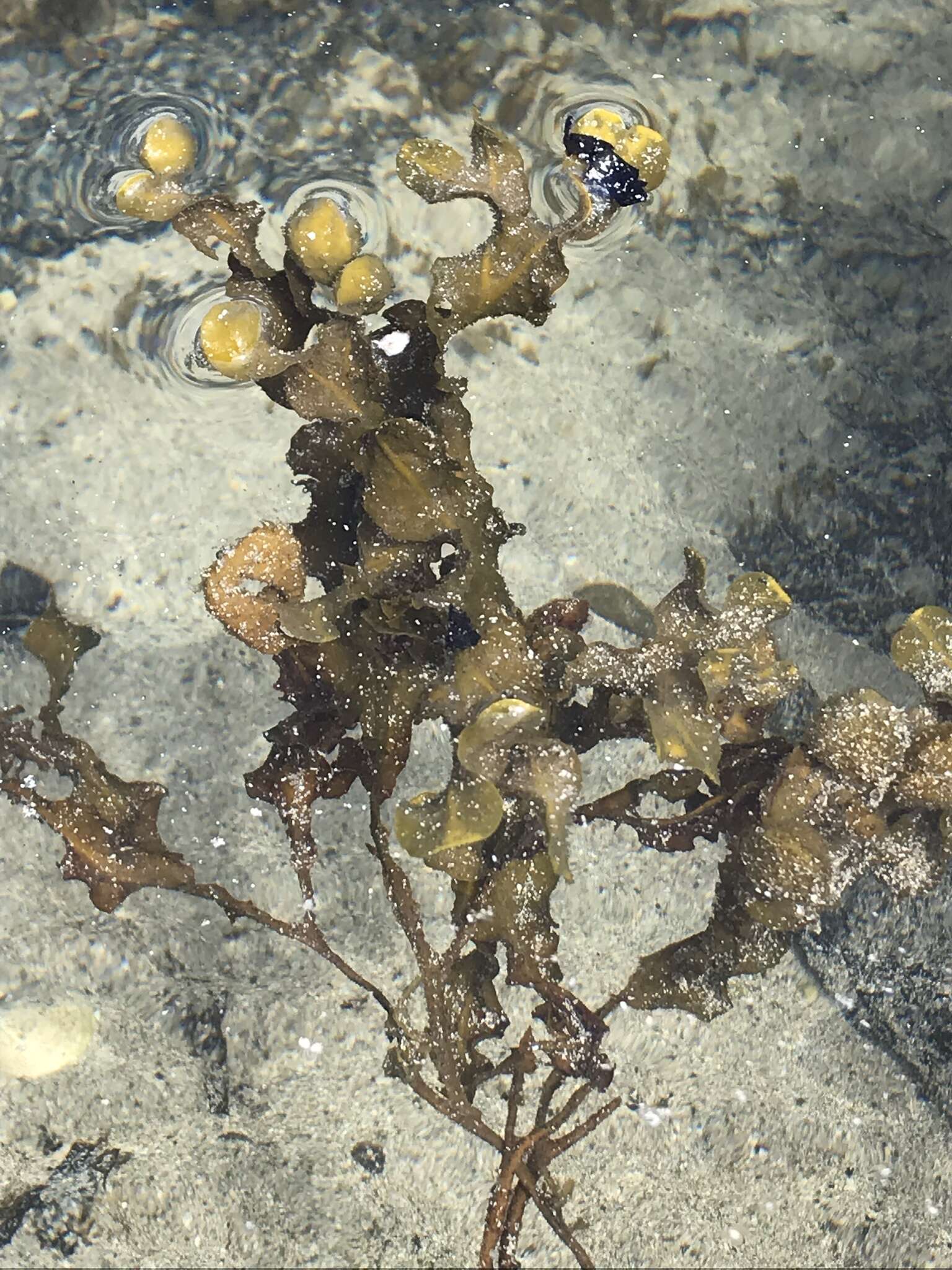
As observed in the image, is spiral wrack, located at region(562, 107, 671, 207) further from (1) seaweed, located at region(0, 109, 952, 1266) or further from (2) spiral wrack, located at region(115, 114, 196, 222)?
(2) spiral wrack, located at region(115, 114, 196, 222)

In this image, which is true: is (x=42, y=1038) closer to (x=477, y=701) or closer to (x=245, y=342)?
(x=477, y=701)

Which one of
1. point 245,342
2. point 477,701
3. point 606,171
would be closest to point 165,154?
point 245,342

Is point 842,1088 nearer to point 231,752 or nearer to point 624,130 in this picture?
point 231,752

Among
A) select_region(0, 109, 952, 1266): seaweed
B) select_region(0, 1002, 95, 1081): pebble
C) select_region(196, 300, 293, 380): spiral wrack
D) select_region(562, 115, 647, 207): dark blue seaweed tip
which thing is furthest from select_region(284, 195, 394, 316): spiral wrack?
select_region(0, 1002, 95, 1081): pebble

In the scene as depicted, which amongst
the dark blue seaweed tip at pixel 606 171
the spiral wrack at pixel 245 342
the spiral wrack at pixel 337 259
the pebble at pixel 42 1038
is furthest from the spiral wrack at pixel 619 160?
the pebble at pixel 42 1038

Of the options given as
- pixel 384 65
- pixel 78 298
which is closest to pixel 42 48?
pixel 78 298

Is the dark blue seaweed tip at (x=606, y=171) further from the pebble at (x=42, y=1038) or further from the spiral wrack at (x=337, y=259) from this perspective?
the pebble at (x=42, y=1038)

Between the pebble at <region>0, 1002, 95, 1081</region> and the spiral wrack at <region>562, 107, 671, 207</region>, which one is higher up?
the spiral wrack at <region>562, 107, 671, 207</region>

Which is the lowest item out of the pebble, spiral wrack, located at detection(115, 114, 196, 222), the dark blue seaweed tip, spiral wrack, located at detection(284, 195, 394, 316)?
the pebble
